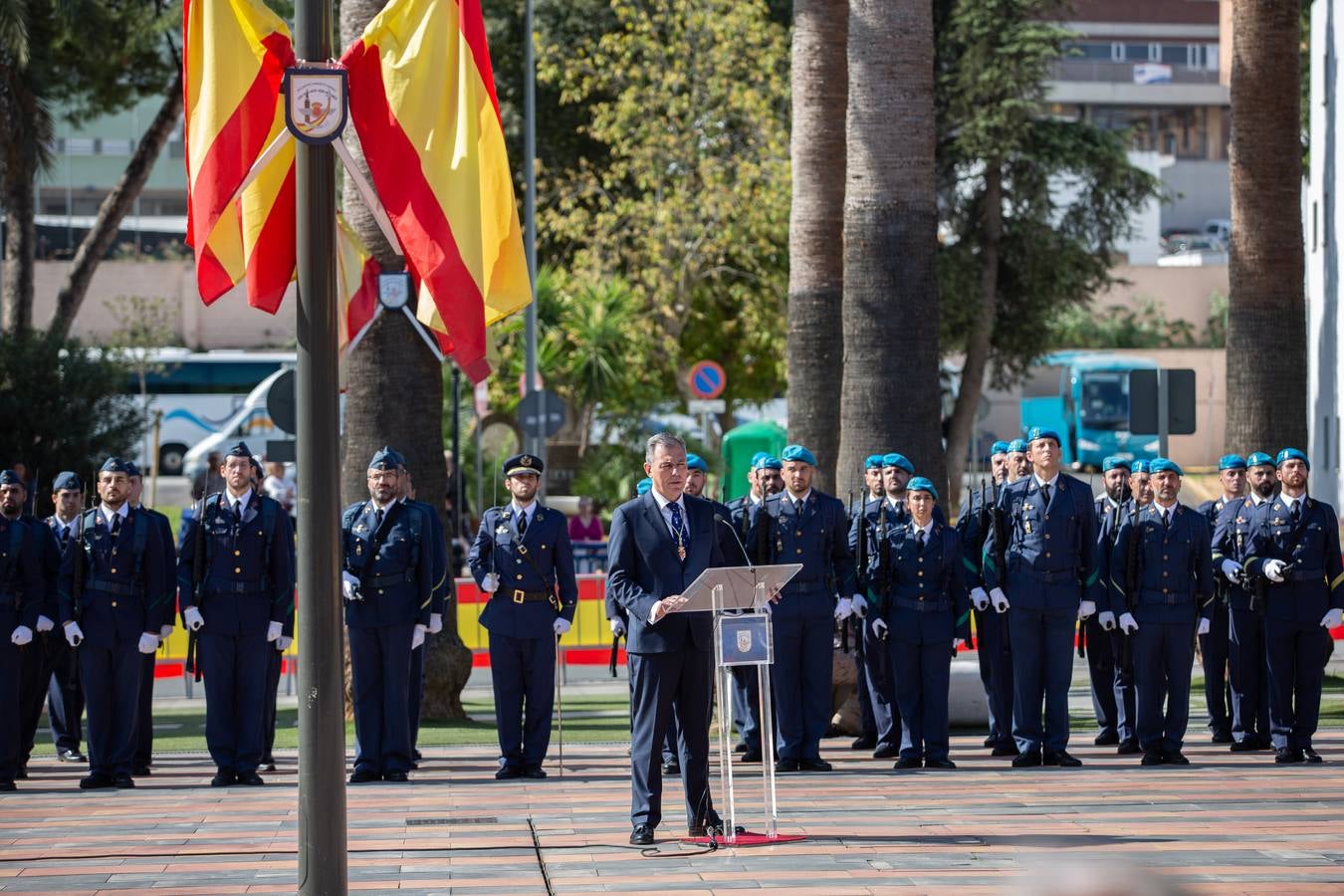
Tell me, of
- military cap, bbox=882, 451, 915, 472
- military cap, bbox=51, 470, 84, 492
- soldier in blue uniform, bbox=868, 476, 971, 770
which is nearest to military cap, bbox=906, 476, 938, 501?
soldier in blue uniform, bbox=868, 476, 971, 770

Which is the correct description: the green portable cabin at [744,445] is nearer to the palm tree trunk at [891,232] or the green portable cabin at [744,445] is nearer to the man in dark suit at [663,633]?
the palm tree trunk at [891,232]

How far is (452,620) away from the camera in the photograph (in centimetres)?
1641

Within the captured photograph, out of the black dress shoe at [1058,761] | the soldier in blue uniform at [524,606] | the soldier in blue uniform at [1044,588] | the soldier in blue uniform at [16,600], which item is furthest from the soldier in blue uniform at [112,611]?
the black dress shoe at [1058,761]

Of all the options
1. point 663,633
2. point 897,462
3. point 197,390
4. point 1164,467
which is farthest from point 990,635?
point 197,390

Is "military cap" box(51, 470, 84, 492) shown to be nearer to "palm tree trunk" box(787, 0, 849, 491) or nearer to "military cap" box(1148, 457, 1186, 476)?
"palm tree trunk" box(787, 0, 849, 491)

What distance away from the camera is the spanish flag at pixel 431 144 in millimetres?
8375

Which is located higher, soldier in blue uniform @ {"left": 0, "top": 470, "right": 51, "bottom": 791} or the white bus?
the white bus

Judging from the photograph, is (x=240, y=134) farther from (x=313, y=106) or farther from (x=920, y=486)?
(x=920, y=486)

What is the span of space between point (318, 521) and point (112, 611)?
591cm

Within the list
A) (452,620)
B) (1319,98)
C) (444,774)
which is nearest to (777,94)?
(1319,98)

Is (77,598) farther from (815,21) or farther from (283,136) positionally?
(815,21)

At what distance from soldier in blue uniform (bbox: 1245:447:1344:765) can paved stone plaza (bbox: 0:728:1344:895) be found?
1.74 ft

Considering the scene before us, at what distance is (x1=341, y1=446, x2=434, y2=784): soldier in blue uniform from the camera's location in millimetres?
12891

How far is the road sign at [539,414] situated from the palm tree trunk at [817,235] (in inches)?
494
